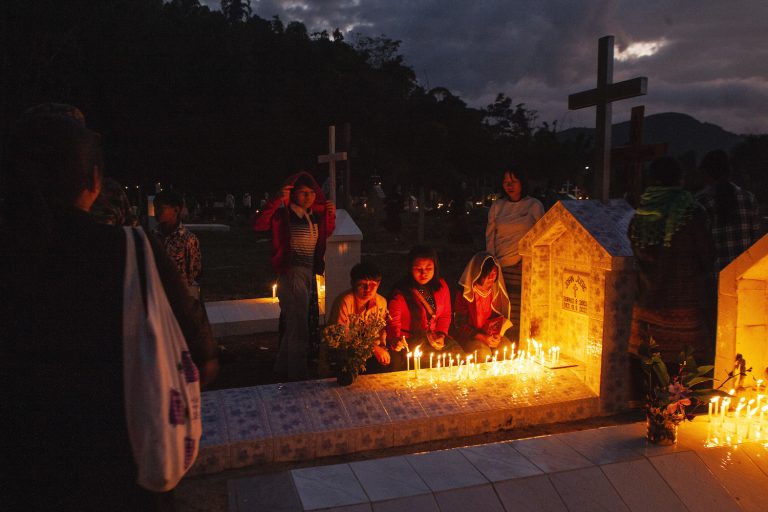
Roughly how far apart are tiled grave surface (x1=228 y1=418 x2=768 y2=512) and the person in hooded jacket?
2.67 metres

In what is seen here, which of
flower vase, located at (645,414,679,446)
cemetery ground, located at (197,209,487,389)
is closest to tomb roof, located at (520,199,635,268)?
flower vase, located at (645,414,679,446)

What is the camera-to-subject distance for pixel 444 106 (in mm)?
47219

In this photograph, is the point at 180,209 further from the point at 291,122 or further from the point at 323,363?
the point at 291,122

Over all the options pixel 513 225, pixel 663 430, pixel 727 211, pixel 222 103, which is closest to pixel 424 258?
pixel 513 225

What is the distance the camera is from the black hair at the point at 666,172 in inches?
186

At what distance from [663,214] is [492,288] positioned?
7.06 ft

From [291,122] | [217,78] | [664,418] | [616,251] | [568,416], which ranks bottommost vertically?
[568,416]

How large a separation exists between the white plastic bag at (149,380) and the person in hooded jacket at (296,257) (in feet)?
14.5

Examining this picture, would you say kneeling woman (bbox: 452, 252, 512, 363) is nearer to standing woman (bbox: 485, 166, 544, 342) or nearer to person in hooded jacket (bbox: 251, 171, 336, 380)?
standing woman (bbox: 485, 166, 544, 342)

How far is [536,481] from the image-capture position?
3375 mm

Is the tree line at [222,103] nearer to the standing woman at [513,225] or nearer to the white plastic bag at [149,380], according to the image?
the standing woman at [513,225]

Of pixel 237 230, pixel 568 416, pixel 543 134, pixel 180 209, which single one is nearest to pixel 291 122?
pixel 237 230

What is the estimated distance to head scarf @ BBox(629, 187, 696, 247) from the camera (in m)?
4.67

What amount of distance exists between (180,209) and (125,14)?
2751 cm
